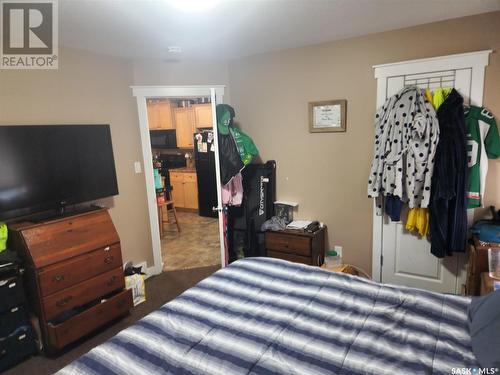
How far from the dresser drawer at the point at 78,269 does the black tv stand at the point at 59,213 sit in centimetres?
35

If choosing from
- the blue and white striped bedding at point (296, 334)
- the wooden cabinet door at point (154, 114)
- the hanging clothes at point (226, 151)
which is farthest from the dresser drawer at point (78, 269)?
the wooden cabinet door at point (154, 114)

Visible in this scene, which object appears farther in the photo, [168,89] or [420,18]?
[168,89]

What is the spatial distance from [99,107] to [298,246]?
2311 millimetres

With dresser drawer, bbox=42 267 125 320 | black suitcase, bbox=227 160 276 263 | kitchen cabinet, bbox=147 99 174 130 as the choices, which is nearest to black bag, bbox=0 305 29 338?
dresser drawer, bbox=42 267 125 320

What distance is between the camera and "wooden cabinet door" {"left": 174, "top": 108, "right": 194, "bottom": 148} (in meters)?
5.94

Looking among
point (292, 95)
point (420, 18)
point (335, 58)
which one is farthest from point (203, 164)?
point (420, 18)

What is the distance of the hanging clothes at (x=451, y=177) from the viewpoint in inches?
94.5

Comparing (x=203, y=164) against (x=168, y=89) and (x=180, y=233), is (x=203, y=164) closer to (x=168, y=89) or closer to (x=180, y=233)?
(x=180, y=233)

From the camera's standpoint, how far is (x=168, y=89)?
338 centimetres

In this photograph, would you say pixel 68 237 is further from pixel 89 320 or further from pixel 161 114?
pixel 161 114

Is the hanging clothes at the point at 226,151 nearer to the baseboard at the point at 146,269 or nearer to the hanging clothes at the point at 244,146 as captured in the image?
the hanging clothes at the point at 244,146

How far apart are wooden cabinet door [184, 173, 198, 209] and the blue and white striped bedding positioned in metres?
4.22

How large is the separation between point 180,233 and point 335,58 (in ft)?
11.4

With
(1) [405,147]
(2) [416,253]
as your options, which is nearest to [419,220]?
(2) [416,253]
